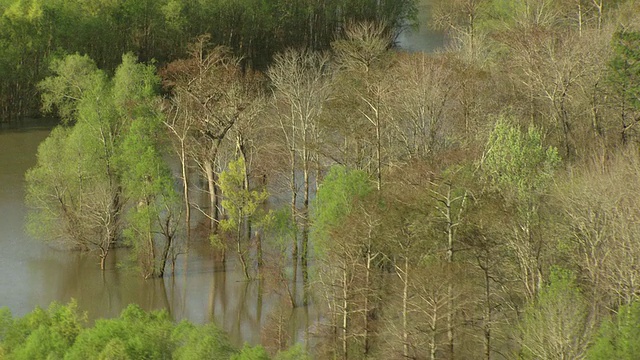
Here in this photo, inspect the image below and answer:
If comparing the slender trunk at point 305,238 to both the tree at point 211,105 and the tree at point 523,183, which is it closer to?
the tree at point 211,105

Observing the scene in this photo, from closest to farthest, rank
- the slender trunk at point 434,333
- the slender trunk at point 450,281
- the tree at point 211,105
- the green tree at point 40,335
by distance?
the green tree at point 40,335
the slender trunk at point 434,333
the slender trunk at point 450,281
the tree at point 211,105

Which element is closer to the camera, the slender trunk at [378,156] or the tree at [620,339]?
the tree at [620,339]

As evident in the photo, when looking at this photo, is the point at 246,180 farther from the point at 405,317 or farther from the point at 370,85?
the point at 405,317

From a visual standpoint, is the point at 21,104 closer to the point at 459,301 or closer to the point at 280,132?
the point at 280,132

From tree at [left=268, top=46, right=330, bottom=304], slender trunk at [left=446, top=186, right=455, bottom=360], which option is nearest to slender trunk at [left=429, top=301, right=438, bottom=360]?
slender trunk at [left=446, top=186, right=455, bottom=360]

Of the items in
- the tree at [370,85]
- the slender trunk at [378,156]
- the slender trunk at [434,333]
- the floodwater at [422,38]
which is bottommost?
the slender trunk at [434,333]

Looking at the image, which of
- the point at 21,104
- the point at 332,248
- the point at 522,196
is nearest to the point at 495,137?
the point at 522,196

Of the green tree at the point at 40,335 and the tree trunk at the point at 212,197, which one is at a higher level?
the tree trunk at the point at 212,197

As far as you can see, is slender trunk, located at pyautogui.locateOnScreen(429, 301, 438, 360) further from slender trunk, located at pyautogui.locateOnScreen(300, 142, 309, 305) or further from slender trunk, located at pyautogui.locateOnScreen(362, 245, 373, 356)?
slender trunk, located at pyautogui.locateOnScreen(300, 142, 309, 305)

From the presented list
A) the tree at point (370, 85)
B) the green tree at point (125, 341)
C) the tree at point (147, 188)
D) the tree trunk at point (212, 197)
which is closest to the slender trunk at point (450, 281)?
the tree at point (370, 85)
